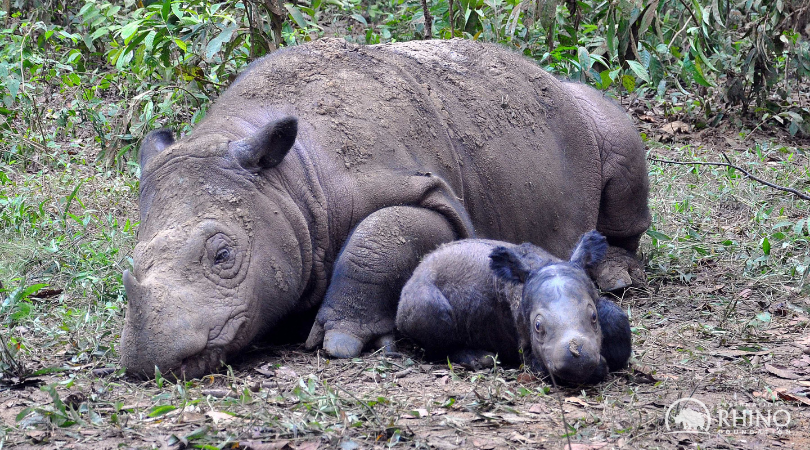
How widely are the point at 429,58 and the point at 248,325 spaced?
2655 mm

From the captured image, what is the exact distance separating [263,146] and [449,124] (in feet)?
5.13

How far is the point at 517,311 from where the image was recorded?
14.9ft

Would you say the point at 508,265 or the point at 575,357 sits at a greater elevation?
the point at 508,265

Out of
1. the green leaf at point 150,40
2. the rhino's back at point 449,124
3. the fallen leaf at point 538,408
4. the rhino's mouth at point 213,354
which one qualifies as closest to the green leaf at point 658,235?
the rhino's back at point 449,124

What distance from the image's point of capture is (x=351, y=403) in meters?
3.96

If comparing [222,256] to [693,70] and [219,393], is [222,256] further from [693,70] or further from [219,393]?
[693,70]

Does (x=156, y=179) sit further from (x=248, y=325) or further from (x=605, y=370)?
(x=605, y=370)

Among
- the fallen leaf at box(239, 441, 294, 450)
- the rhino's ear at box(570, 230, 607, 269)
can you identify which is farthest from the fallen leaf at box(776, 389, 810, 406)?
the fallen leaf at box(239, 441, 294, 450)

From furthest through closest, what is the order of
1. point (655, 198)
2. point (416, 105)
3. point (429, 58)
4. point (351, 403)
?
point (655, 198)
point (429, 58)
point (416, 105)
point (351, 403)

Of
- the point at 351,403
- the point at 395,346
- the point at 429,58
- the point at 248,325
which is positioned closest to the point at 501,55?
the point at 429,58

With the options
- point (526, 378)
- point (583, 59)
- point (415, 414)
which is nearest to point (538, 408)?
point (526, 378)

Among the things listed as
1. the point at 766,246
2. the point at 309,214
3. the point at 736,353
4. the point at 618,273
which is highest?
the point at 309,214

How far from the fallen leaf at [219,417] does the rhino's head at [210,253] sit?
2.16 ft

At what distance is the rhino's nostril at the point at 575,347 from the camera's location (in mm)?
4031
